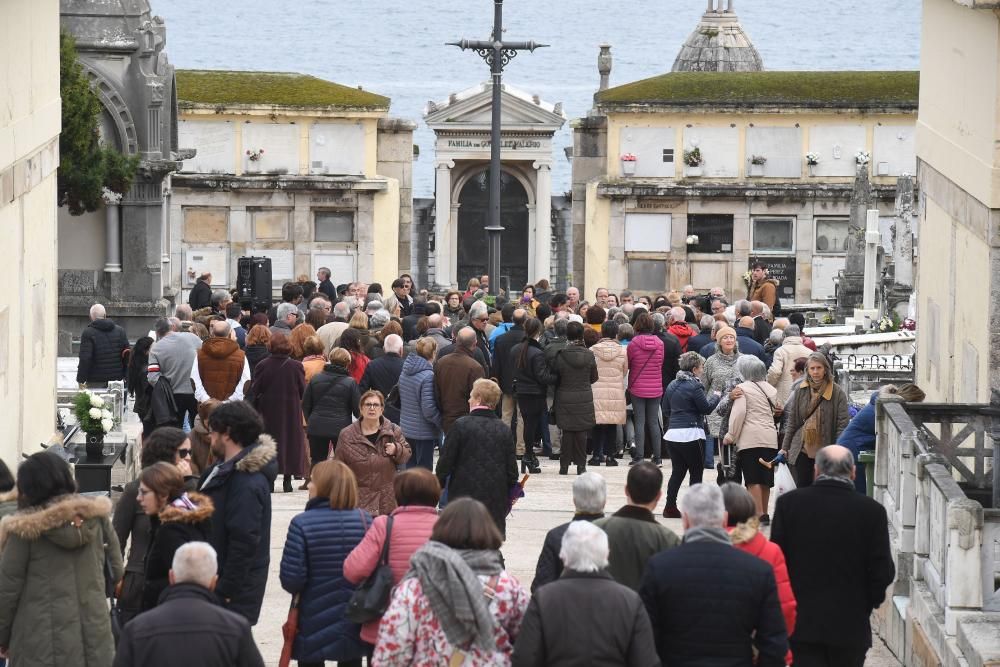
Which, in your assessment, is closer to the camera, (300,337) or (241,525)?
(241,525)

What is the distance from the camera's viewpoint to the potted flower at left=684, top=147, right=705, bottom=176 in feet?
138

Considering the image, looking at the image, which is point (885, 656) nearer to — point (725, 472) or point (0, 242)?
point (725, 472)

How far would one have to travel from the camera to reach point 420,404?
57.2ft

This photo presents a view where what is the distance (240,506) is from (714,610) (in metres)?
2.81

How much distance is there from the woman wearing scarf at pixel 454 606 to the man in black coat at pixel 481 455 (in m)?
4.07

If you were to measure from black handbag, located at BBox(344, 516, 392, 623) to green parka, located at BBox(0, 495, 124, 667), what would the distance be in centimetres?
113

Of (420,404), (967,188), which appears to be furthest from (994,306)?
(420,404)

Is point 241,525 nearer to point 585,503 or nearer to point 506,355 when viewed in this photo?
point 585,503

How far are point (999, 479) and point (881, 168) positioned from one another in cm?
3041

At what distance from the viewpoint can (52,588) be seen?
32.7 feet

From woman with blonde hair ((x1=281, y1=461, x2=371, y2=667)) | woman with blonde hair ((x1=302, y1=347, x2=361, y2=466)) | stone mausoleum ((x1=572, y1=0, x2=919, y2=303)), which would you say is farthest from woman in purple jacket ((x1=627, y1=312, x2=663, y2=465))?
stone mausoleum ((x1=572, y1=0, x2=919, y2=303))

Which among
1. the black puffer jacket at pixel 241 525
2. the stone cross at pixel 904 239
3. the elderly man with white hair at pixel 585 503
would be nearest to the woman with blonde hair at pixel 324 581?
the black puffer jacket at pixel 241 525

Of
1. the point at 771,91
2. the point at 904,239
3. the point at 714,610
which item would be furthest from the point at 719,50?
the point at 714,610

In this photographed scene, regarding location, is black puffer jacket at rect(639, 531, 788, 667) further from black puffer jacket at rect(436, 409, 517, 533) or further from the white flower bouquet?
the white flower bouquet
